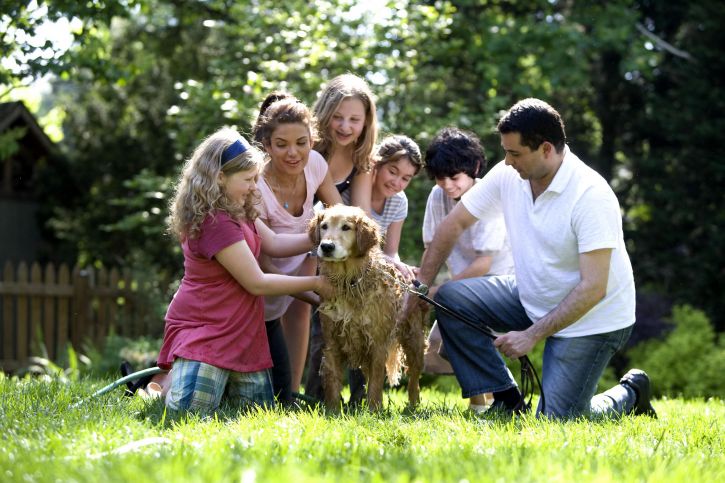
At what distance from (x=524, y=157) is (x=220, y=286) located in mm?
1985

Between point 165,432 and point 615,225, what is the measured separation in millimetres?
2850

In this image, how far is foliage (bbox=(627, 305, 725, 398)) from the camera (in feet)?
35.5

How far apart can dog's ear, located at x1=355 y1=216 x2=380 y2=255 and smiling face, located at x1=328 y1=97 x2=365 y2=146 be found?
944 mm

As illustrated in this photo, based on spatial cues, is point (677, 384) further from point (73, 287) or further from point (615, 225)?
point (73, 287)

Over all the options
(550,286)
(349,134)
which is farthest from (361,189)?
(550,286)

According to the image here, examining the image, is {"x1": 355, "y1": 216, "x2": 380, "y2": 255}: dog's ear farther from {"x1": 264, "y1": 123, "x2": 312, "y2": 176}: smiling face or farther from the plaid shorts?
the plaid shorts

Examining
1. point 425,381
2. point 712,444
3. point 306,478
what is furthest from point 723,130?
point 306,478

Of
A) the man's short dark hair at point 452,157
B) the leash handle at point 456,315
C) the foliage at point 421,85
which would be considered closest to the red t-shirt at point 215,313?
the leash handle at point 456,315

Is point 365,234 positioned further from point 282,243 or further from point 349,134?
point 349,134

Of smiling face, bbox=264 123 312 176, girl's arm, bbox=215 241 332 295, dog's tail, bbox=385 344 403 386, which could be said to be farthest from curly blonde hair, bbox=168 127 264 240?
dog's tail, bbox=385 344 403 386

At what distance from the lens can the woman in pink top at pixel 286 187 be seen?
211 inches

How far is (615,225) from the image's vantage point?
197 inches

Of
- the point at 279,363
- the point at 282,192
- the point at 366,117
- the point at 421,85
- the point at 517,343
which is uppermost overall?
the point at 421,85

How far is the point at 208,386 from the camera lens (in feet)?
15.6
